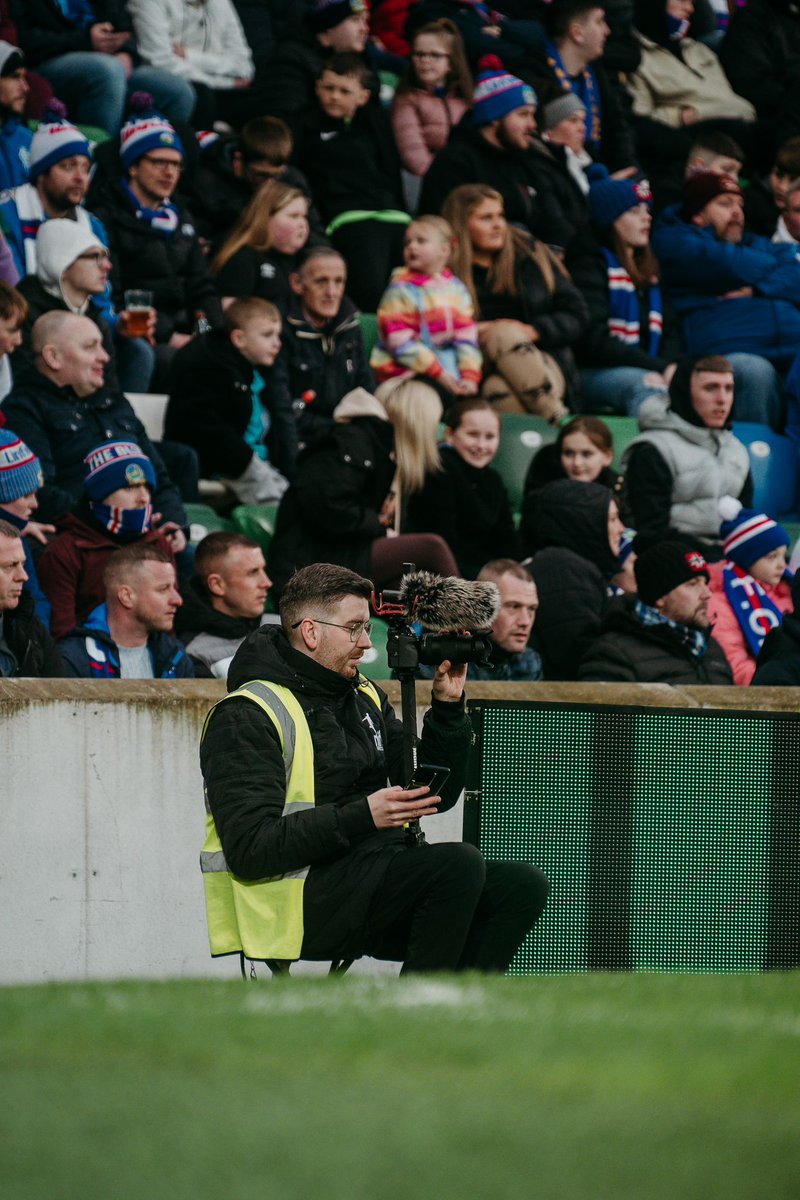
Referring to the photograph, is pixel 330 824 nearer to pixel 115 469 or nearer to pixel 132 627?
pixel 132 627

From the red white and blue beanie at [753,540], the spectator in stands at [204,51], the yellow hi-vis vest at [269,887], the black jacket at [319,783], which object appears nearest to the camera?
the black jacket at [319,783]

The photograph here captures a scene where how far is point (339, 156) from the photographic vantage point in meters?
15.2

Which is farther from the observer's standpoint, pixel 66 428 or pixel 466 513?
pixel 466 513

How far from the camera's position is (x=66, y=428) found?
11164mm

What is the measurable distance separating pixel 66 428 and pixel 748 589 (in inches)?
152

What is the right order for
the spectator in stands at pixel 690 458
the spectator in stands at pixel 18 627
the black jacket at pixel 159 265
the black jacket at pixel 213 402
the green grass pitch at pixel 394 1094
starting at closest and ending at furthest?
the green grass pitch at pixel 394 1094 < the spectator in stands at pixel 18 627 < the black jacket at pixel 213 402 < the black jacket at pixel 159 265 < the spectator in stands at pixel 690 458

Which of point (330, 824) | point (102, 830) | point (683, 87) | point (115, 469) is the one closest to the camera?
point (330, 824)

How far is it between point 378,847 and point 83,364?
4.65m

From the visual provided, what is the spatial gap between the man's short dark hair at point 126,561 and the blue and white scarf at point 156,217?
4.01 metres

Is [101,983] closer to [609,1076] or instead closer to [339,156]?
[609,1076]

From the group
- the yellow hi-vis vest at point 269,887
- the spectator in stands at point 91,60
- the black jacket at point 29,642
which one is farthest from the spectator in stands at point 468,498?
the yellow hi-vis vest at point 269,887

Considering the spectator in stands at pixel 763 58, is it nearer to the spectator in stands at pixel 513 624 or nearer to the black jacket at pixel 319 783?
the spectator in stands at pixel 513 624

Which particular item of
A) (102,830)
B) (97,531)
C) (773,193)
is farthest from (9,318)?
(773,193)

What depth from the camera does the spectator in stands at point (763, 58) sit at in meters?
19.5
